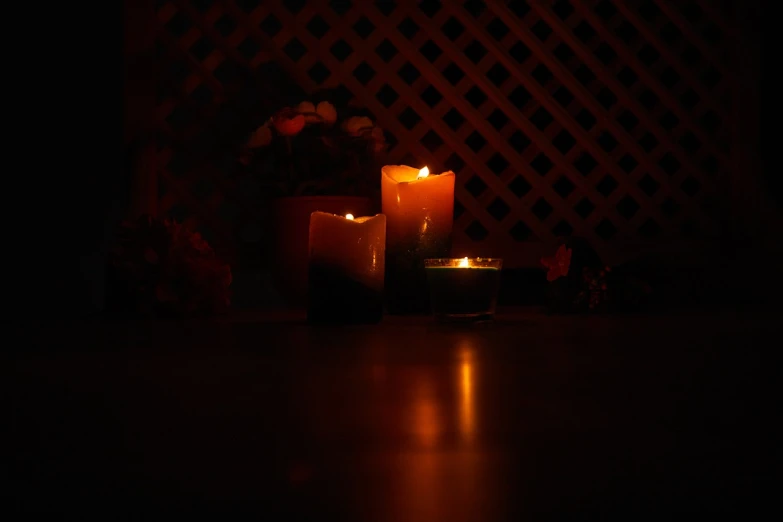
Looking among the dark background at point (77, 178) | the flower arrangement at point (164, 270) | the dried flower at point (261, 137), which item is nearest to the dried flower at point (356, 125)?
the dried flower at point (261, 137)

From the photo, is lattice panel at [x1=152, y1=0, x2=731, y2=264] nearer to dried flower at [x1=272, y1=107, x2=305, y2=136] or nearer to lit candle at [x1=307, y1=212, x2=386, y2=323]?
dried flower at [x1=272, y1=107, x2=305, y2=136]

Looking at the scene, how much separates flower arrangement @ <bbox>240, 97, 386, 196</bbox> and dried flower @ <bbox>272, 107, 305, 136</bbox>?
2 cm

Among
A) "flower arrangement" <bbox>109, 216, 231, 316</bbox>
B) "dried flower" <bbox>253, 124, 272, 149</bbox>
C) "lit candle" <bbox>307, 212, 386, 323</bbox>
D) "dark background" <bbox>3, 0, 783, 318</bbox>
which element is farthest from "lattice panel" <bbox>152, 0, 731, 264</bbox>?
"lit candle" <bbox>307, 212, 386, 323</bbox>

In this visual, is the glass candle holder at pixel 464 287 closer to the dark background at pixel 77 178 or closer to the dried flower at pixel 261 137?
the dried flower at pixel 261 137

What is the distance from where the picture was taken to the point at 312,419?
0.54 metres

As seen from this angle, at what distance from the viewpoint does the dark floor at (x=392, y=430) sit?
376mm

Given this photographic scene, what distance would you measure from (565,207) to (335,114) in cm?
66

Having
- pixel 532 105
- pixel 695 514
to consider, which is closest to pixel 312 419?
pixel 695 514

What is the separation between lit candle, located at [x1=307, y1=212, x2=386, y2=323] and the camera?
116cm

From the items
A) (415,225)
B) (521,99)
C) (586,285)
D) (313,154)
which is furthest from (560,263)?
(521,99)

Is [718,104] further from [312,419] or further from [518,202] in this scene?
[312,419]

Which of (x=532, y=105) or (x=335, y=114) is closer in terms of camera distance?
(x=335, y=114)

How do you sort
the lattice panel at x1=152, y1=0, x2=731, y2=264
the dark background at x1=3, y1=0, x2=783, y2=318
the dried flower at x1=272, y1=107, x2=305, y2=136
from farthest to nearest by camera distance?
1. the dark background at x1=3, y1=0, x2=783, y2=318
2. the lattice panel at x1=152, y1=0, x2=731, y2=264
3. the dried flower at x1=272, y1=107, x2=305, y2=136

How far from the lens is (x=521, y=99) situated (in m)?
2.06
